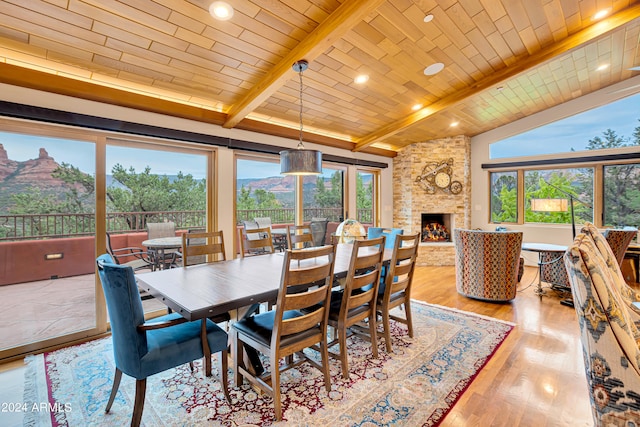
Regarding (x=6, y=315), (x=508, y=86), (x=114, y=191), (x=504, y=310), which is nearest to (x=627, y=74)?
(x=508, y=86)

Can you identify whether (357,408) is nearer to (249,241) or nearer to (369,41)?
(249,241)

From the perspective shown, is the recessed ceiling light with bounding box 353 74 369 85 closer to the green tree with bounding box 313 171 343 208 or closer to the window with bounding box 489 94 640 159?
the green tree with bounding box 313 171 343 208

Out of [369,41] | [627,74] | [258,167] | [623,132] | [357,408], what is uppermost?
[627,74]

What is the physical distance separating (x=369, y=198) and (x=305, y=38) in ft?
14.3

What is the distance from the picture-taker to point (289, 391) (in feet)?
7.02

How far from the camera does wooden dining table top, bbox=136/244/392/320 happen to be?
1711mm

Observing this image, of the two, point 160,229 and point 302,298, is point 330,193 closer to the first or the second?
point 160,229

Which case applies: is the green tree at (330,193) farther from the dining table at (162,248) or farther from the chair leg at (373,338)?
the chair leg at (373,338)

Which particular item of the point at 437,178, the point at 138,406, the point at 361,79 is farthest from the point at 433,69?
the point at 138,406

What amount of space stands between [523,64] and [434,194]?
3.19 meters

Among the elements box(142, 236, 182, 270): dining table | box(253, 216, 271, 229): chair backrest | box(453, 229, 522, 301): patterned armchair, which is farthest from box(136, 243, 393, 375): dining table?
box(453, 229, 522, 301): patterned armchair

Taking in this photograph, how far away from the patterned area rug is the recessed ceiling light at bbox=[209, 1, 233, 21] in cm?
283

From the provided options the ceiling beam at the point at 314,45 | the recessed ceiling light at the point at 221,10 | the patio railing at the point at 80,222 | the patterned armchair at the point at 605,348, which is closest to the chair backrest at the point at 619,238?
the patterned armchair at the point at 605,348

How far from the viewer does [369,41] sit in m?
3.01
